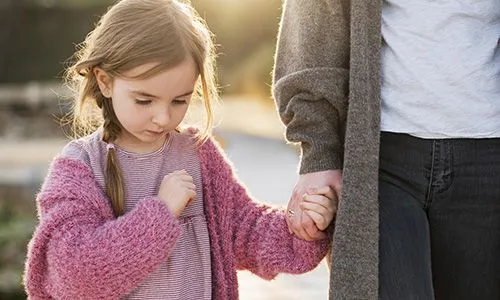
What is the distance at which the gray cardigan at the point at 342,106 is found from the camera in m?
3.11

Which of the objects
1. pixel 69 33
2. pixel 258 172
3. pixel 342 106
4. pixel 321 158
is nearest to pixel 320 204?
pixel 321 158

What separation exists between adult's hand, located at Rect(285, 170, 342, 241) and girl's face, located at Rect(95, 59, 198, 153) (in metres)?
0.37

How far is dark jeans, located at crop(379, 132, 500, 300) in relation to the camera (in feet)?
10.2

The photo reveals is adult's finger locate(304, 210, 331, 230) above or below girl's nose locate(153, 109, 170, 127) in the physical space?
below

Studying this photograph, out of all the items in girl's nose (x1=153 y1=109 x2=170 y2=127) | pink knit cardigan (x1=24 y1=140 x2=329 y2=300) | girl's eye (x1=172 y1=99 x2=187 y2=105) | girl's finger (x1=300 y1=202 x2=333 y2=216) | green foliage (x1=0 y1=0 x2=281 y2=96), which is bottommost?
pink knit cardigan (x1=24 y1=140 x2=329 y2=300)

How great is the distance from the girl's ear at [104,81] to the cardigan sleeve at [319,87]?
0.45 metres

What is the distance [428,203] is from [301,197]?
0.35 meters

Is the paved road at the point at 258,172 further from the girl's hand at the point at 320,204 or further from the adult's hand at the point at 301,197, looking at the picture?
the girl's hand at the point at 320,204

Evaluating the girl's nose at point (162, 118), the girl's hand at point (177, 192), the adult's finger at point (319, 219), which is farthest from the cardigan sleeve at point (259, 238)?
the girl's nose at point (162, 118)

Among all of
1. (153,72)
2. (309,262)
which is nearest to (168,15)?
(153,72)

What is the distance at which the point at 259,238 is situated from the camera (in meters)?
3.45

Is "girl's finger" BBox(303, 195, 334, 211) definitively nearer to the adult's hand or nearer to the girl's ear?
the adult's hand

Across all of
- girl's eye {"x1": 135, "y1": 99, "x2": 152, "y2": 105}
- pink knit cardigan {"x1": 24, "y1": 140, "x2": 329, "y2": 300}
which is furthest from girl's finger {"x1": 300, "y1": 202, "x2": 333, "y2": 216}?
girl's eye {"x1": 135, "y1": 99, "x2": 152, "y2": 105}

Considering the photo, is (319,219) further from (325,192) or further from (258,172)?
Result: (258,172)
